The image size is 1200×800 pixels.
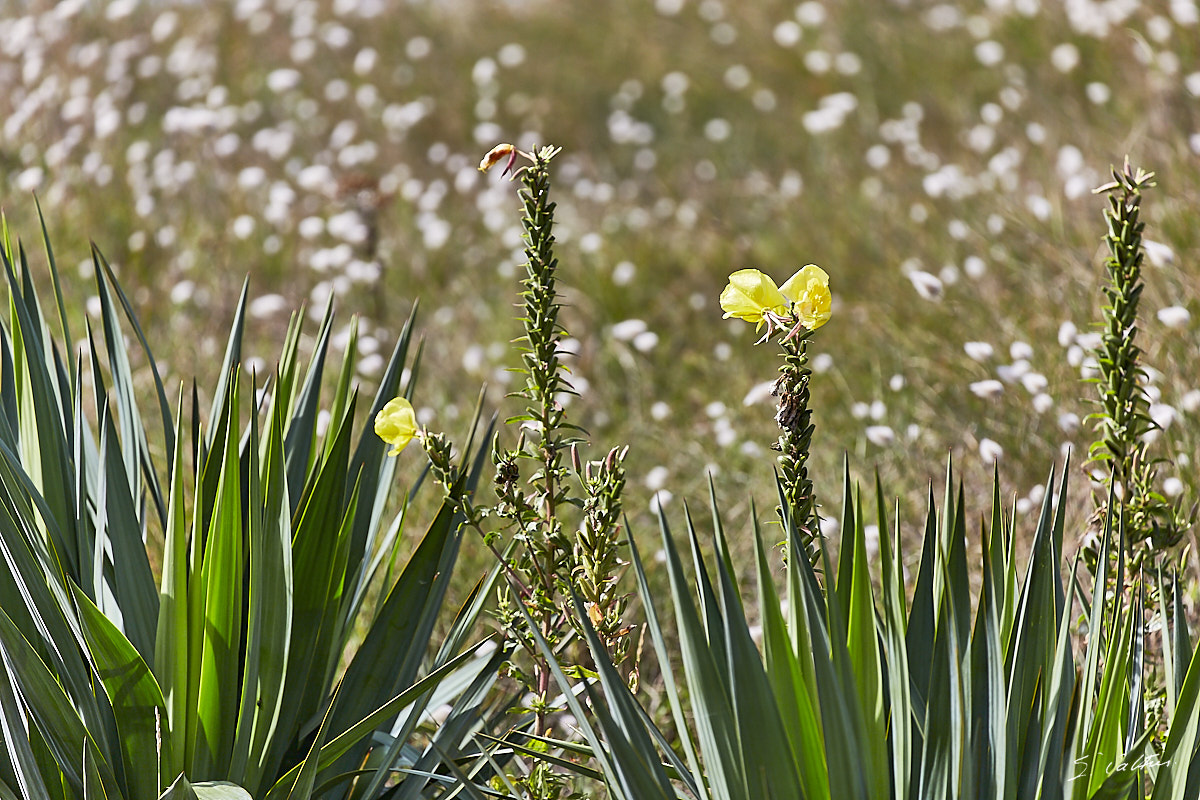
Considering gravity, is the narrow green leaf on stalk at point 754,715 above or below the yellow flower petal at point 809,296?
below

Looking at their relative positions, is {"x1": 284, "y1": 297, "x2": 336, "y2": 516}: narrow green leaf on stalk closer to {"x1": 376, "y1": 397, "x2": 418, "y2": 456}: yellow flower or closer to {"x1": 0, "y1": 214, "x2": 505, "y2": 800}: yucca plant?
{"x1": 0, "y1": 214, "x2": 505, "y2": 800}: yucca plant

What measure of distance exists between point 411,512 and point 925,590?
198 cm

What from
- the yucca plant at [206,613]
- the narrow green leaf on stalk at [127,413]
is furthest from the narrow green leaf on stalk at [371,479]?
the narrow green leaf on stalk at [127,413]

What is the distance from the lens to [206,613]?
1.50 meters

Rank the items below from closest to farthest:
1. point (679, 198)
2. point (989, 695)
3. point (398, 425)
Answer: point (989, 695) → point (398, 425) → point (679, 198)

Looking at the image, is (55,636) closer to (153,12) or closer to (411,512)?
(411,512)

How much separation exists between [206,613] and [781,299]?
0.84m

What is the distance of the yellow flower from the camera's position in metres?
1.47

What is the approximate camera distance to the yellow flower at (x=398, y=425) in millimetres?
1473

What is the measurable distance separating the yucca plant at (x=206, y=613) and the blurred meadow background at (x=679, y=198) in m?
1.37

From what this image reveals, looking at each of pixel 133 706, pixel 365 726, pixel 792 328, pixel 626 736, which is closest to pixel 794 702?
pixel 626 736

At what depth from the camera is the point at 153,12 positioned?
776 centimetres

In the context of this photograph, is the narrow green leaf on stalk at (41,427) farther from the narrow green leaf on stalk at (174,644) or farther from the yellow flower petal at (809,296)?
the yellow flower petal at (809,296)

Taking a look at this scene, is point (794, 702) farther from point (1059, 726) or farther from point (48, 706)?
point (48, 706)
